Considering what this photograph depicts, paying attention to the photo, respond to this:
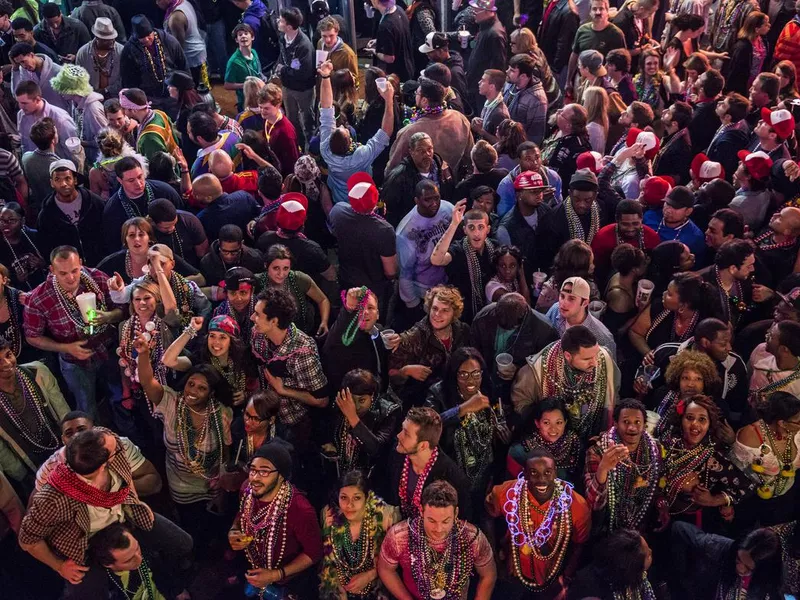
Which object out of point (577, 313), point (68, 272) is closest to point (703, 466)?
point (577, 313)

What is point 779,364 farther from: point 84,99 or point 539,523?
point 84,99

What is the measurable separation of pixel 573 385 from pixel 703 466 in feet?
2.23

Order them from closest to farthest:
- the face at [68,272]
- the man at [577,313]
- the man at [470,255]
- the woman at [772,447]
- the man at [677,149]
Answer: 1. the woman at [772,447]
2. the man at [577,313]
3. the face at [68,272]
4. the man at [470,255]
5. the man at [677,149]

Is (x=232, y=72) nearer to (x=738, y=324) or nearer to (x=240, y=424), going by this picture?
(x=240, y=424)

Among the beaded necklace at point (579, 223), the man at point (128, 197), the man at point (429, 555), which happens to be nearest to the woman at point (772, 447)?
the man at point (429, 555)

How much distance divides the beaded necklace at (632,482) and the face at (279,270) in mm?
1901

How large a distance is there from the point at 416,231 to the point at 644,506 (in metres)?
2.10

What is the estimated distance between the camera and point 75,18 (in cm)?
805

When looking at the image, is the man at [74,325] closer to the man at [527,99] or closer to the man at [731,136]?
the man at [527,99]

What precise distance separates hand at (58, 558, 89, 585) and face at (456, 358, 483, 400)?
5.96 ft

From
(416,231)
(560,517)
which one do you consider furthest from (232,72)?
(560,517)

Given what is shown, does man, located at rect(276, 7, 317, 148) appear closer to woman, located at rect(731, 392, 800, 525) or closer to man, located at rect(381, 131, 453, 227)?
man, located at rect(381, 131, 453, 227)

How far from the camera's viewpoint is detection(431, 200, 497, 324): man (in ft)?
16.1

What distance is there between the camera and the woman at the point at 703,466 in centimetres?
385
